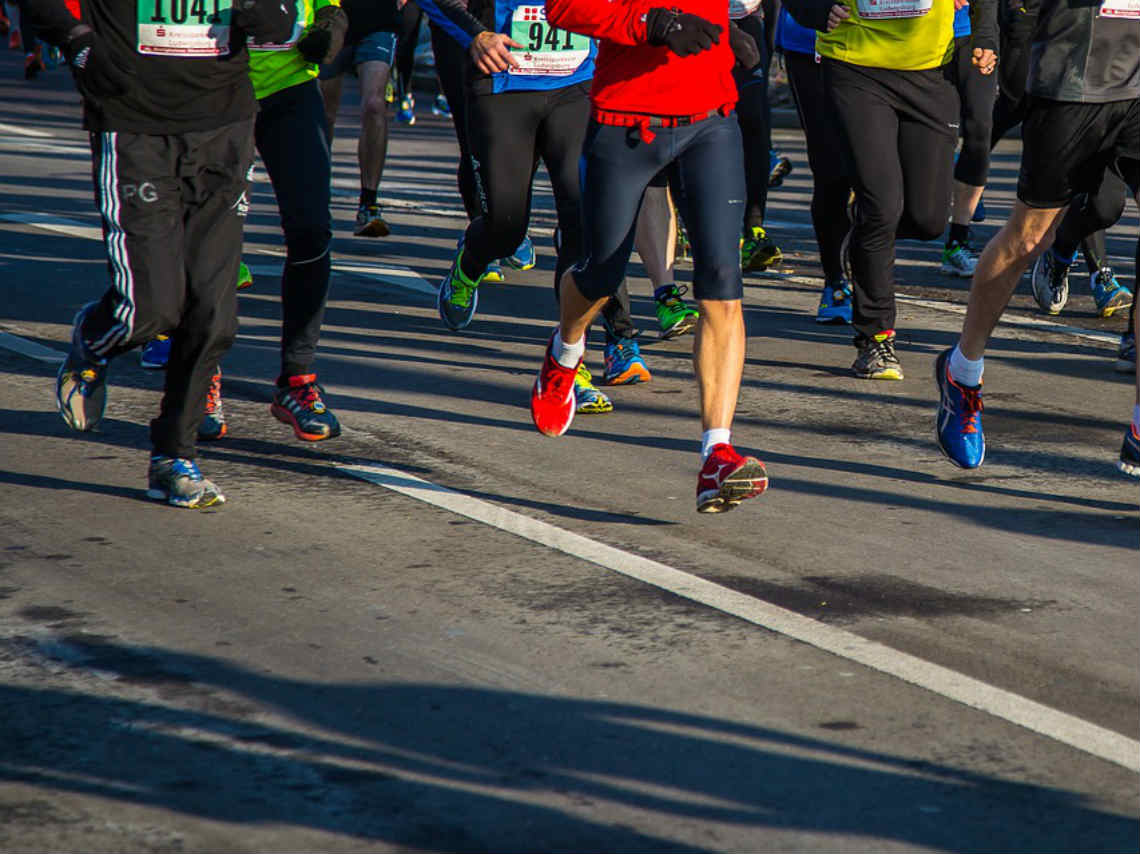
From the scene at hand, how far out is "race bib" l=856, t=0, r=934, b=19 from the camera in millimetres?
7652

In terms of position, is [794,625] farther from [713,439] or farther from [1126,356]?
[1126,356]

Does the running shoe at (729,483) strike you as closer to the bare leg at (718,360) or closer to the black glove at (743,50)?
the bare leg at (718,360)

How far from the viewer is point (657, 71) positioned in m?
5.80

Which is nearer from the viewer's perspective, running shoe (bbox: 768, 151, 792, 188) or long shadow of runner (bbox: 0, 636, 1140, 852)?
long shadow of runner (bbox: 0, 636, 1140, 852)

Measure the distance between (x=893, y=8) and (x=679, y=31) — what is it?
2466 mm

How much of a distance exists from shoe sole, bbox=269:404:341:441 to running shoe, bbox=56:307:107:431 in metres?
0.78

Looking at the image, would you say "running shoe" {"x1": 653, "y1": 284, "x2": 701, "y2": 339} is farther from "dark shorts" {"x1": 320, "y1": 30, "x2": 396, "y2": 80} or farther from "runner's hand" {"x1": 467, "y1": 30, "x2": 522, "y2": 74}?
"dark shorts" {"x1": 320, "y1": 30, "x2": 396, "y2": 80}

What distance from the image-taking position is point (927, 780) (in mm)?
3691

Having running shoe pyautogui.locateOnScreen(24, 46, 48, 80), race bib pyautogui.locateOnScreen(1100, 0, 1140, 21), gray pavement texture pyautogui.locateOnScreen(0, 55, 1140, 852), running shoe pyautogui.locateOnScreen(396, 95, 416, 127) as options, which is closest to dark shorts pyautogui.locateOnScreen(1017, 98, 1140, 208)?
race bib pyautogui.locateOnScreen(1100, 0, 1140, 21)

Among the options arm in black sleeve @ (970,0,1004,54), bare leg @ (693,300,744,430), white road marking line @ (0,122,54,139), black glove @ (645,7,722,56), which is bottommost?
white road marking line @ (0,122,54,139)

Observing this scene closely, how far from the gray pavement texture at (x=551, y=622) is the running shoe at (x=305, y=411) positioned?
113 mm

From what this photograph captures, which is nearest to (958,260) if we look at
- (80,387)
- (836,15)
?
(836,15)

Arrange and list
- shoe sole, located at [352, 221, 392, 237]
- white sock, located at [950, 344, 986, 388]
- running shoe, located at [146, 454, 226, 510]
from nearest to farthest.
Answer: running shoe, located at [146, 454, 226, 510] → white sock, located at [950, 344, 986, 388] → shoe sole, located at [352, 221, 392, 237]

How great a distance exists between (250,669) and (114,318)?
184 centimetres
